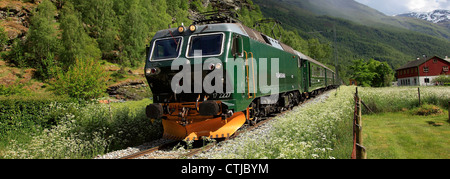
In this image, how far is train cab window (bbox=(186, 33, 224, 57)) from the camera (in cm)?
785

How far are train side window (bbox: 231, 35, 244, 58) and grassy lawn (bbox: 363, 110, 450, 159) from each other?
4.52 m

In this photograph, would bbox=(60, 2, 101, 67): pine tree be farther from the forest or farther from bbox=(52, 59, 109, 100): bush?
bbox=(52, 59, 109, 100): bush

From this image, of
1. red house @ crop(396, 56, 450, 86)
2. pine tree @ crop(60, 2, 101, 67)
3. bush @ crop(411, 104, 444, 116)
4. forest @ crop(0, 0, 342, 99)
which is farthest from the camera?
red house @ crop(396, 56, 450, 86)

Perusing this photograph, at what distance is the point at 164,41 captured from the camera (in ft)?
28.6

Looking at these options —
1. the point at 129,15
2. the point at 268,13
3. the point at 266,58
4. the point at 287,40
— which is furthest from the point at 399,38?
the point at 266,58

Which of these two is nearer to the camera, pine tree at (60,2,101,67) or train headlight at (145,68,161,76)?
train headlight at (145,68,161,76)

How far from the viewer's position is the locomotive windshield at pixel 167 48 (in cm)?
836

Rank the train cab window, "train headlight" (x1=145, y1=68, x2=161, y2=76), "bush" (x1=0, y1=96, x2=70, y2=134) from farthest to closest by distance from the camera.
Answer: "bush" (x1=0, y1=96, x2=70, y2=134) < "train headlight" (x1=145, y1=68, x2=161, y2=76) < the train cab window

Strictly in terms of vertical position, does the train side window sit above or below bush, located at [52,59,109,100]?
above

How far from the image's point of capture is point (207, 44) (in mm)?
8070

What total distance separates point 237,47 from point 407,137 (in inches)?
246

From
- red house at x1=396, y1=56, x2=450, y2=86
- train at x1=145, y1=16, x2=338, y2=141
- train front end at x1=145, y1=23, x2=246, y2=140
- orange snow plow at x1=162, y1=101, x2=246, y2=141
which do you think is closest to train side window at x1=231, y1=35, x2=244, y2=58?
train at x1=145, y1=16, x2=338, y2=141

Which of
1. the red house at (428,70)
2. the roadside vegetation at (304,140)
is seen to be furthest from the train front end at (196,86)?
the red house at (428,70)
